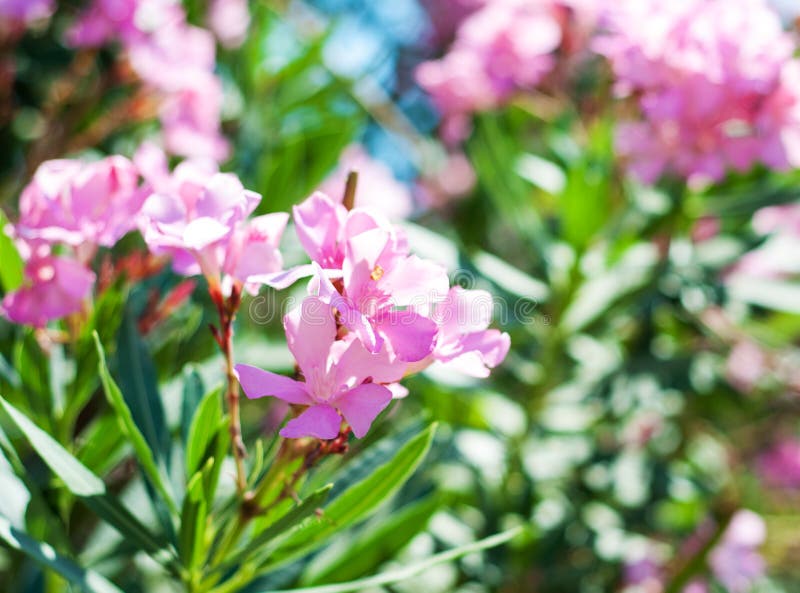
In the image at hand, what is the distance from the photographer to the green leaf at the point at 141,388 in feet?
2.38

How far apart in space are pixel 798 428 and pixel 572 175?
121 cm

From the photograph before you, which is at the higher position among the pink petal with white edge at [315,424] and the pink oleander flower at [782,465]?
the pink petal with white edge at [315,424]

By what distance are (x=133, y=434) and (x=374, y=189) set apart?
3.97ft

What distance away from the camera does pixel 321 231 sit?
60cm

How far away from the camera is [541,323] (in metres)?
1.37

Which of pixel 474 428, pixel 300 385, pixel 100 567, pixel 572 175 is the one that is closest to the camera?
pixel 300 385

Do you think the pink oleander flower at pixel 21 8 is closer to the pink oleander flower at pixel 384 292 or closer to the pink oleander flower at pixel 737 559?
the pink oleander flower at pixel 384 292

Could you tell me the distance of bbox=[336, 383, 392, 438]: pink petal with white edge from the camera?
1.80 ft

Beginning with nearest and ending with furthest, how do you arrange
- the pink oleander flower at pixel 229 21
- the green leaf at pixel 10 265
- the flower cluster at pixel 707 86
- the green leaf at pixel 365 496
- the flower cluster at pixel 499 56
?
the green leaf at pixel 365 496
the green leaf at pixel 10 265
the flower cluster at pixel 707 86
the flower cluster at pixel 499 56
the pink oleander flower at pixel 229 21

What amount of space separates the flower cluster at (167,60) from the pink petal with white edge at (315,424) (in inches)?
34.6

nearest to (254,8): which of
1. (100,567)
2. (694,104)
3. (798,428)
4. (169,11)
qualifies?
(169,11)

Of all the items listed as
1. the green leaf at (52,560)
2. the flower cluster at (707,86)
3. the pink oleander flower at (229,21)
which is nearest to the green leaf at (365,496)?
the green leaf at (52,560)

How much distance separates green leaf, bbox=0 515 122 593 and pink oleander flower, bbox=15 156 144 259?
0.85 feet

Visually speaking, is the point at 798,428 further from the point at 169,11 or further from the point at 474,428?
the point at 169,11
